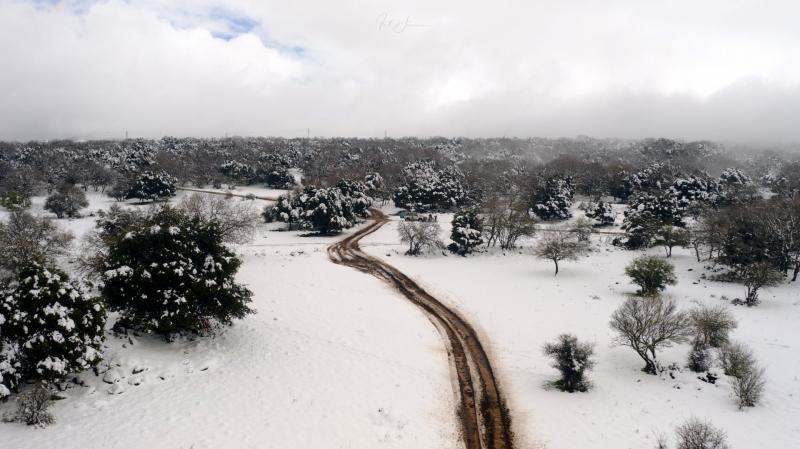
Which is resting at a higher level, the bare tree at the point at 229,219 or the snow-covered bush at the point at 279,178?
the snow-covered bush at the point at 279,178


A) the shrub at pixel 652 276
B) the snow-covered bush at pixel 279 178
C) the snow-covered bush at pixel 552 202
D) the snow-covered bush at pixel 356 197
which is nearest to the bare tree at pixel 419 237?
the snow-covered bush at pixel 356 197

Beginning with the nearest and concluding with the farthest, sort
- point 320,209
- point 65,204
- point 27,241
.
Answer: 1. point 27,241
2. point 320,209
3. point 65,204

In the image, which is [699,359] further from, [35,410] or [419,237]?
[419,237]

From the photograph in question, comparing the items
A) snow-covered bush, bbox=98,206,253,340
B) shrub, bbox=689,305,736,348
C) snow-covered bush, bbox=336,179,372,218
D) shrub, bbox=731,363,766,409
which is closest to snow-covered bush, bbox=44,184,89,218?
snow-covered bush, bbox=336,179,372,218

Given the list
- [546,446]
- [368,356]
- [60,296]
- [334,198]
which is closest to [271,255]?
[334,198]

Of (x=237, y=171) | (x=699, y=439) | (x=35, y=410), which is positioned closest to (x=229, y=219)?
(x=35, y=410)

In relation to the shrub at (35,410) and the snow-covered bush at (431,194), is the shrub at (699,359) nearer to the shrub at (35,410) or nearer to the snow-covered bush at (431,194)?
the shrub at (35,410)
